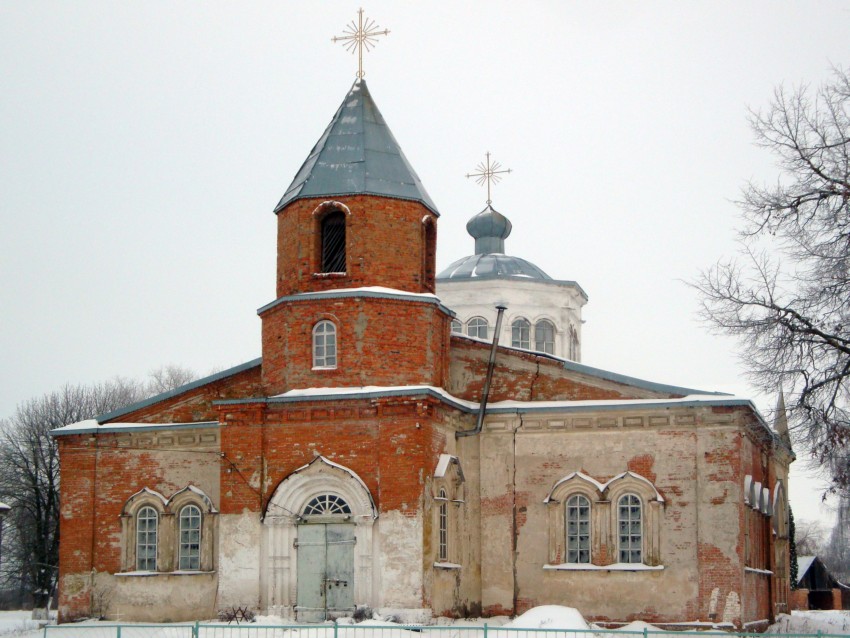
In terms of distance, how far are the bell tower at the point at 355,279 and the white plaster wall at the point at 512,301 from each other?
6.17m

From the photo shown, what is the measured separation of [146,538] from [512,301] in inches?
408

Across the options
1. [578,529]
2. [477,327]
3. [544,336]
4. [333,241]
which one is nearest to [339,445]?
[333,241]

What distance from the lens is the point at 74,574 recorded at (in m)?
23.6

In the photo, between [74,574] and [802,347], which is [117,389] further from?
[802,347]

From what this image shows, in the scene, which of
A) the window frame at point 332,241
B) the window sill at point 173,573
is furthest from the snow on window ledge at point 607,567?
the window frame at point 332,241

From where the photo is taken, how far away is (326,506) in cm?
2111

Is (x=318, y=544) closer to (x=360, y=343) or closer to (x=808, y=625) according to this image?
(x=360, y=343)

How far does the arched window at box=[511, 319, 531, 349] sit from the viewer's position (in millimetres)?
29172

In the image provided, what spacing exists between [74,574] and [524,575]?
8.49 meters

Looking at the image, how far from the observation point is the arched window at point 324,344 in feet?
71.1

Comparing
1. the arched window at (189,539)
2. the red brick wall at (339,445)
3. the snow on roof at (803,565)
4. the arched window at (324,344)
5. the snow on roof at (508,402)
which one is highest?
the arched window at (324,344)

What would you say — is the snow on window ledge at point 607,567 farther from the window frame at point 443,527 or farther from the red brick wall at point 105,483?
the red brick wall at point 105,483

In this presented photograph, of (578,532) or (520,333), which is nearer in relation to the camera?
(578,532)

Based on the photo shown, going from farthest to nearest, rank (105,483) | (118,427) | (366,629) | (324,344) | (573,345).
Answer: (573,345) → (118,427) → (105,483) → (324,344) → (366,629)
